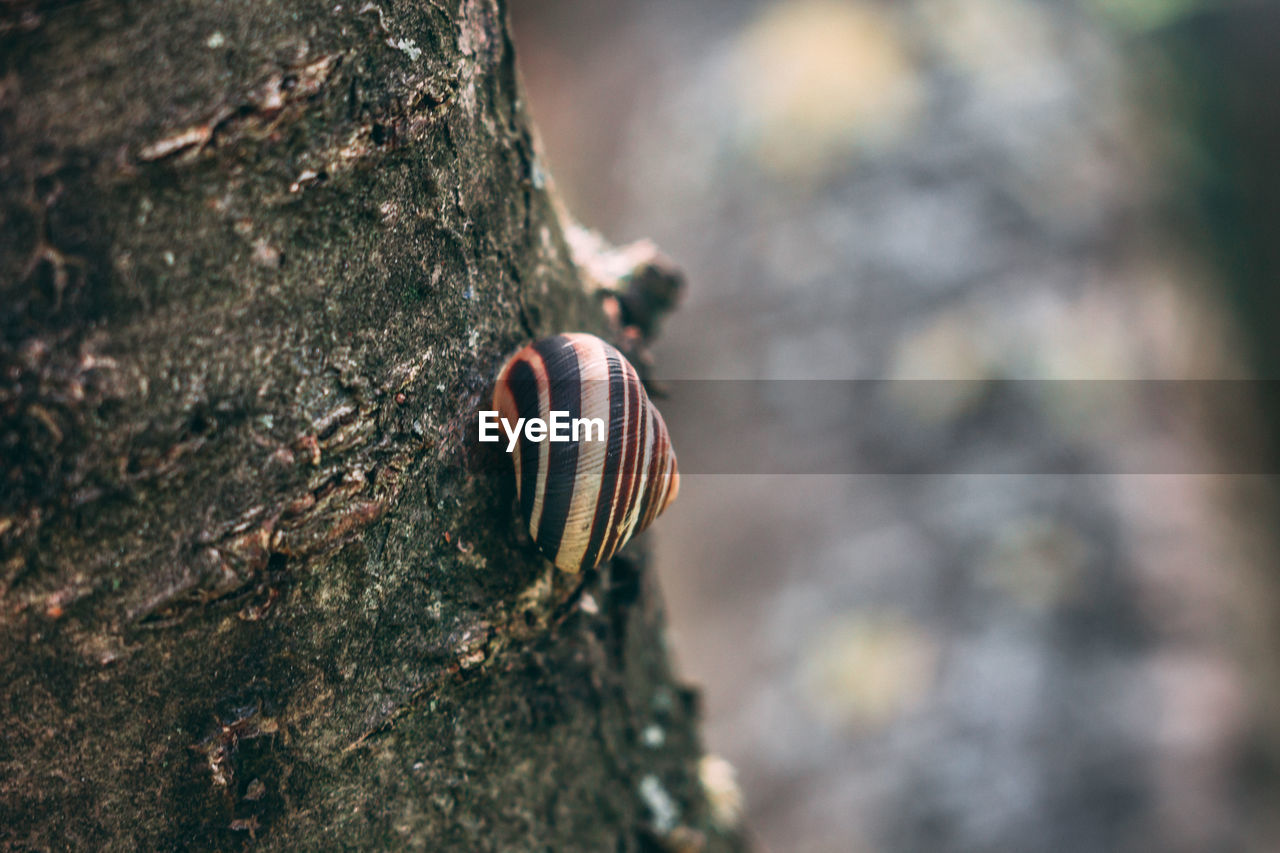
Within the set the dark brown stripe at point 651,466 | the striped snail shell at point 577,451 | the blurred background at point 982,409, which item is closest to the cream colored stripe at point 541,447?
the striped snail shell at point 577,451

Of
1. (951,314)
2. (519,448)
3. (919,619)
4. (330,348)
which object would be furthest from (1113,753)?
(330,348)

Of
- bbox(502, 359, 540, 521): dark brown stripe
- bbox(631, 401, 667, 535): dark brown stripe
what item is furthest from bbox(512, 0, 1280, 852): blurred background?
bbox(502, 359, 540, 521): dark brown stripe

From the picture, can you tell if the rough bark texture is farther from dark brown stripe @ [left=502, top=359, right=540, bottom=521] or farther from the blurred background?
the blurred background

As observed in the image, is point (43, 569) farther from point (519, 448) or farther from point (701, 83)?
point (701, 83)

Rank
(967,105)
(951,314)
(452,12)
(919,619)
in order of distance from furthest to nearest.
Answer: (967,105) → (951,314) → (919,619) → (452,12)

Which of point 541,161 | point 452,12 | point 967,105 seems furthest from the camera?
point 967,105

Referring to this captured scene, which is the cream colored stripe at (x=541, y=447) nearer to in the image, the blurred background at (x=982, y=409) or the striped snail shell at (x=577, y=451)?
the striped snail shell at (x=577, y=451)

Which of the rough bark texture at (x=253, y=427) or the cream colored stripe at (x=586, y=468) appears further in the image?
the cream colored stripe at (x=586, y=468)
